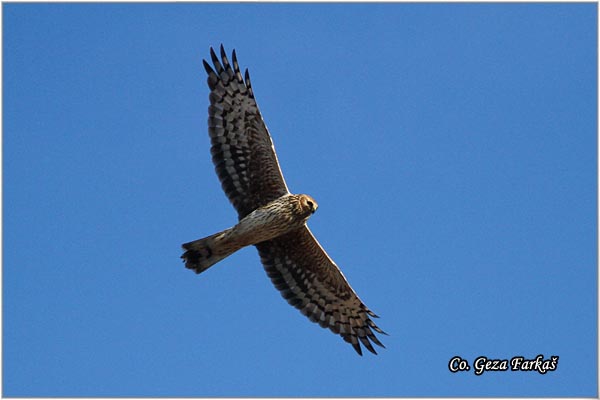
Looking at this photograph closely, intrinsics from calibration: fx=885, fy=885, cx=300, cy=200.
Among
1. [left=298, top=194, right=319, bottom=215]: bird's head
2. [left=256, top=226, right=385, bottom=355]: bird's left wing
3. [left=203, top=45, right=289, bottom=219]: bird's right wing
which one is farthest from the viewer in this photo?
[left=256, top=226, right=385, bottom=355]: bird's left wing

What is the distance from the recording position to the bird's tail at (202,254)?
11547 millimetres

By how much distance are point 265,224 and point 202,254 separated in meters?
0.94

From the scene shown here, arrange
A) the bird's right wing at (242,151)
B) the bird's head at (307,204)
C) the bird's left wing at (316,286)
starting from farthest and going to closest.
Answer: the bird's left wing at (316,286) < the bird's right wing at (242,151) < the bird's head at (307,204)

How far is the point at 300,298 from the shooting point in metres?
12.4

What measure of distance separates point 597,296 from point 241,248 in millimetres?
4530

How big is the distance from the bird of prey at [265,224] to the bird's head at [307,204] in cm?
1

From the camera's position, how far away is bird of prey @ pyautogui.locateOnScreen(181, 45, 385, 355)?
1150 cm

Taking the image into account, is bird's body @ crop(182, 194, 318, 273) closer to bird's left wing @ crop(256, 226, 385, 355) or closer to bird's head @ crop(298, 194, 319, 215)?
bird's head @ crop(298, 194, 319, 215)

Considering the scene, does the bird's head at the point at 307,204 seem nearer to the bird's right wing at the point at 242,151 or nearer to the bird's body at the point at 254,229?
the bird's body at the point at 254,229

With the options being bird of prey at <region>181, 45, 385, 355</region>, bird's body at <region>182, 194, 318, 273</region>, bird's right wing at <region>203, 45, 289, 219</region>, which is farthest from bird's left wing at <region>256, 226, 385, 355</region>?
bird's right wing at <region>203, 45, 289, 219</region>

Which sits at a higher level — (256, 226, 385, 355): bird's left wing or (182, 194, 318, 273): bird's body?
(182, 194, 318, 273): bird's body

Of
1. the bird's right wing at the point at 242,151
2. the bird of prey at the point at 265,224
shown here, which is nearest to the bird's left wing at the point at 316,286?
the bird of prey at the point at 265,224

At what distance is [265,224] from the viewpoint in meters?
11.4

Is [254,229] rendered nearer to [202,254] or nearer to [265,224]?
[265,224]
